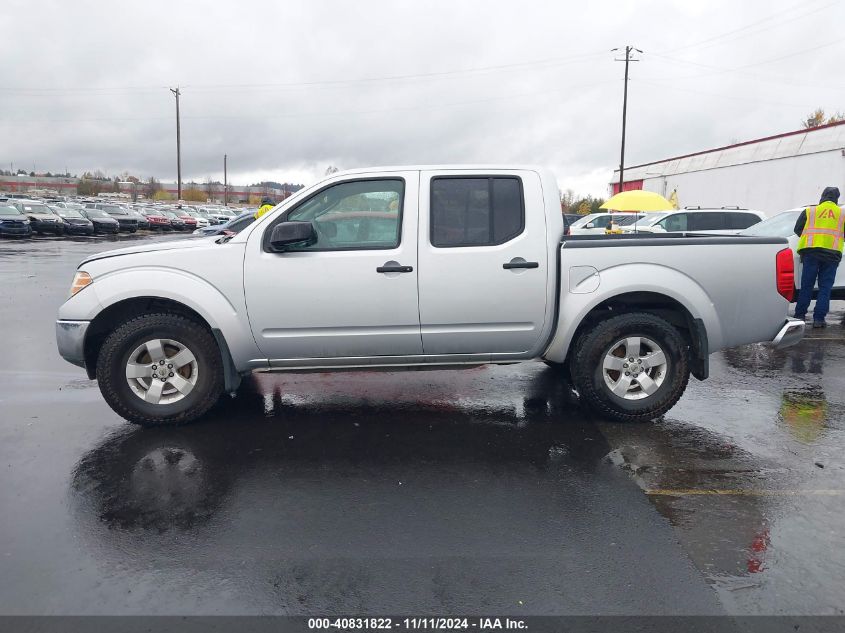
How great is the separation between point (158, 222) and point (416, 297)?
42.5 meters

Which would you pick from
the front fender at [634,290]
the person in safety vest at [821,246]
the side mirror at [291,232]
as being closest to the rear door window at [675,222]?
the person in safety vest at [821,246]

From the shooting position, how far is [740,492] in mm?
3812

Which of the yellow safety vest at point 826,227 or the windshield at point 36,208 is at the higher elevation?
the windshield at point 36,208

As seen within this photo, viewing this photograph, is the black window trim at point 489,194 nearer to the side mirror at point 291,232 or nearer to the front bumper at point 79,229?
the side mirror at point 291,232

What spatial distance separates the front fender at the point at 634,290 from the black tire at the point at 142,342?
A: 269 cm

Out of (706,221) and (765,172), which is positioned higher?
(765,172)

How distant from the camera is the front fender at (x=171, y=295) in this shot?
4.71 m

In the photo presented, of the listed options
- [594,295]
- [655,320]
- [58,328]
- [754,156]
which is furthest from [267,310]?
[754,156]

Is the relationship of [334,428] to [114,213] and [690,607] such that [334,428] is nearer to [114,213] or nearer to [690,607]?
[690,607]

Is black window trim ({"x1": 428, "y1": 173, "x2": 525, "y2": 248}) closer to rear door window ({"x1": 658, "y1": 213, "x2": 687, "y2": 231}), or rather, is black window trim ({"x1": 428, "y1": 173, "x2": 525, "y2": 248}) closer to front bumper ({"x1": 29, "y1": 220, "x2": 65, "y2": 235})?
rear door window ({"x1": 658, "y1": 213, "x2": 687, "y2": 231})

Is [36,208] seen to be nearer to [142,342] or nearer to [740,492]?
[142,342]

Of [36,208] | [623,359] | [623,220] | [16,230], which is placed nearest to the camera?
[623,359]

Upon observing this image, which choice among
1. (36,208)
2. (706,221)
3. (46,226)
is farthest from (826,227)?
(36,208)

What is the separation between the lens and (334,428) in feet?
16.1
